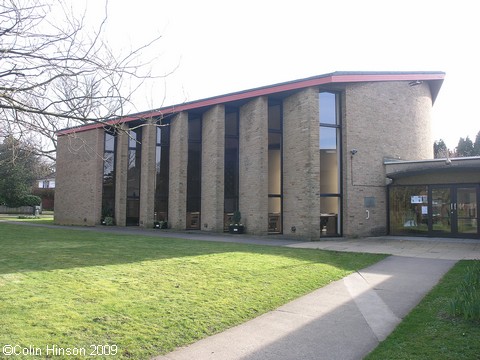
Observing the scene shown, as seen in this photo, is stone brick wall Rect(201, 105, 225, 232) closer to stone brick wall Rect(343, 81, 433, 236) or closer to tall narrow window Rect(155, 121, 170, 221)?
tall narrow window Rect(155, 121, 170, 221)

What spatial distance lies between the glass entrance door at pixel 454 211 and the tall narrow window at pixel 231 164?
904cm

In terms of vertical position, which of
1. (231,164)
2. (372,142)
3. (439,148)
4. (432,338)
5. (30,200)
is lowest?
→ (432,338)

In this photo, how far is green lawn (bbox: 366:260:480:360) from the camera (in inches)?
153

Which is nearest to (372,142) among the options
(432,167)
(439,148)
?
(432,167)

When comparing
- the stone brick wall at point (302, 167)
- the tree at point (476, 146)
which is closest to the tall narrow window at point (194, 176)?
the stone brick wall at point (302, 167)

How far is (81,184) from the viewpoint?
79.5ft

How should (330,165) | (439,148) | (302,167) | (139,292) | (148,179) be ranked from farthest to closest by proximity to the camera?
(439,148) < (148,179) < (330,165) < (302,167) < (139,292)

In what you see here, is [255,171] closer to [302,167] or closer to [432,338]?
[302,167]

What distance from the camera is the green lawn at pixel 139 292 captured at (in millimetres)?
4125

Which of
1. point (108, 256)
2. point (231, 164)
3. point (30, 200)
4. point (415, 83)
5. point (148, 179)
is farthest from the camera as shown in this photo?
point (30, 200)

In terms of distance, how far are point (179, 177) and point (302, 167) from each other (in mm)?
7019

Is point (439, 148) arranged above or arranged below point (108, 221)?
above

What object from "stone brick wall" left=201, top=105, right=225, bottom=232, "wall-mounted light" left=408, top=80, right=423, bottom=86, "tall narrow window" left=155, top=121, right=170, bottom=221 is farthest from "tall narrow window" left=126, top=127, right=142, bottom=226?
"wall-mounted light" left=408, top=80, right=423, bottom=86

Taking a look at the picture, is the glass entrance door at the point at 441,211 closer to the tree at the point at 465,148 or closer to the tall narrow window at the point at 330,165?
the tall narrow window at the point at 330,165
